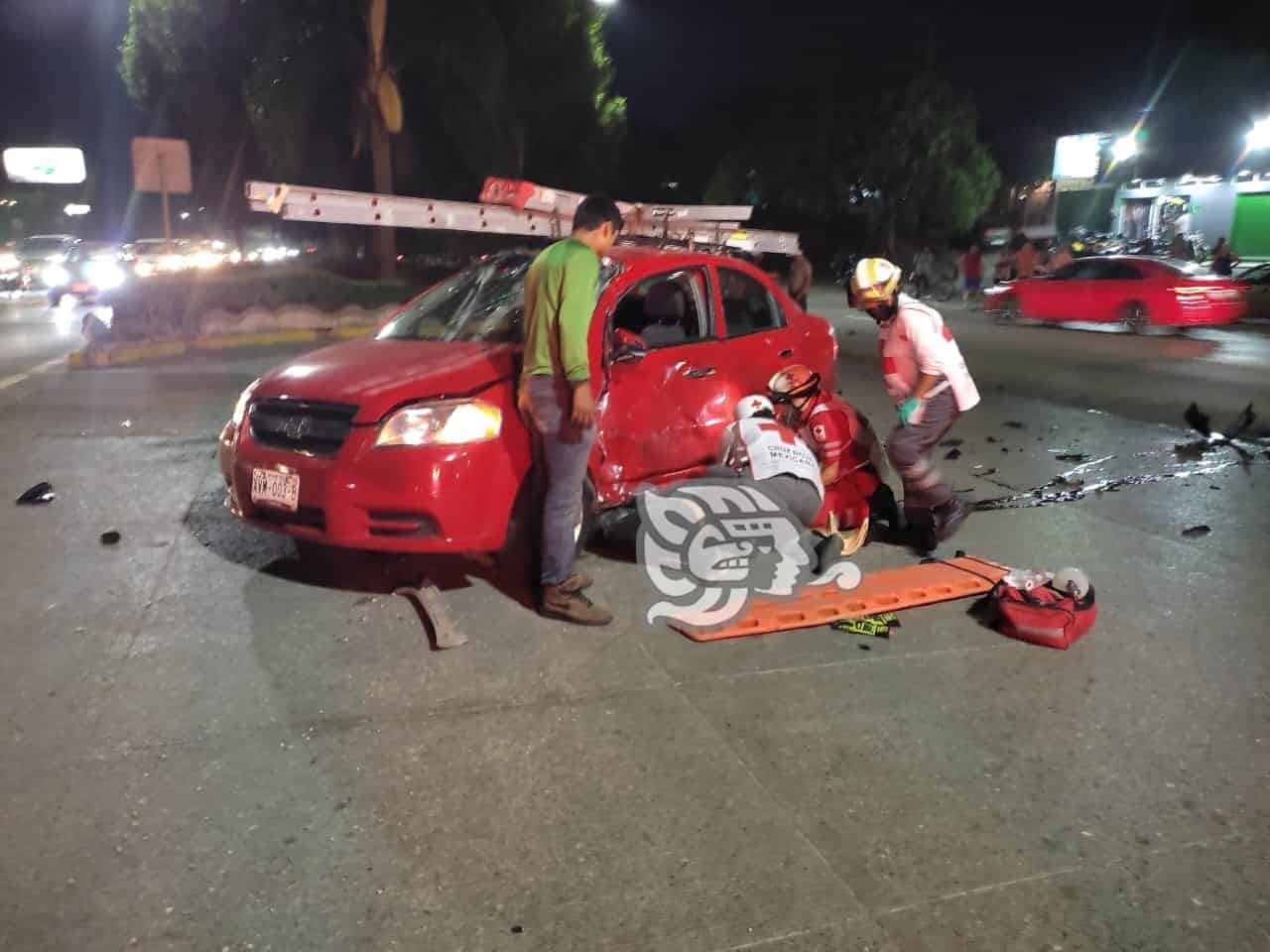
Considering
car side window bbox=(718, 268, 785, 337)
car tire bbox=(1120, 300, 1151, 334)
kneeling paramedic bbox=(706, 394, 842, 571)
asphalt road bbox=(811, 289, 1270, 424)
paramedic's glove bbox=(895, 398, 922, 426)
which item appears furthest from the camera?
car tire bbox=(1120, 300, 1151, 334)

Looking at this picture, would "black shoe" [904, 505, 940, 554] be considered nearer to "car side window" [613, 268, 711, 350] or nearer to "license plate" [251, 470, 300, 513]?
"car side window" [613, 268, 711, 350]

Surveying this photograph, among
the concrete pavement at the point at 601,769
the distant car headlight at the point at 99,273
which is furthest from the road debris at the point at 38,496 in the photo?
the distant car headlight at the point at 99,273

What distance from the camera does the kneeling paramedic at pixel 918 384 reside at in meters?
5.73

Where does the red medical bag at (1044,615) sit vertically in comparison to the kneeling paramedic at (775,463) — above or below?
below

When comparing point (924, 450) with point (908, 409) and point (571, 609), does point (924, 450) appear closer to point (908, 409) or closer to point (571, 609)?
point (908, 409)

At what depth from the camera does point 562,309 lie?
442cm

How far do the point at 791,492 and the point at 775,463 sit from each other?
229 millimetres

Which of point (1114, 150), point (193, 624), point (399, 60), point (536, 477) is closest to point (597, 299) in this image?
point (536, 477)

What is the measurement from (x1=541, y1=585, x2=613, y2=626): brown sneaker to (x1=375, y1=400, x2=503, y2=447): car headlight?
0.77 metres

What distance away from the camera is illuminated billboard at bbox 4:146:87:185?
2518 inches

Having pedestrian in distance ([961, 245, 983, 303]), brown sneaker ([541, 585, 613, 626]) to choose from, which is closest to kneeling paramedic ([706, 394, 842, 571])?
brown sneaker ([541, 585, 613, 626])

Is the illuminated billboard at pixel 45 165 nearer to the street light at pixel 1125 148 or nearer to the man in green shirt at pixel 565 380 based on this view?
the street light at pixel 1125 148

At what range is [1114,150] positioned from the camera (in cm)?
3872

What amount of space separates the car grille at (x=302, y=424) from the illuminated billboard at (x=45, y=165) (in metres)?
69.9
